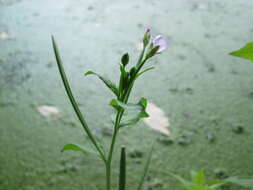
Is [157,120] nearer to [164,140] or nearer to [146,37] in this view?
[164,140]

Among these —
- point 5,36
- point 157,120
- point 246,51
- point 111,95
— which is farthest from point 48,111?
point 246,51

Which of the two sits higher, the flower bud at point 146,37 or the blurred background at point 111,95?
the flower bud at point 146,37

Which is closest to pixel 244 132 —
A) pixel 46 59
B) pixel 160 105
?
pixel 160 105

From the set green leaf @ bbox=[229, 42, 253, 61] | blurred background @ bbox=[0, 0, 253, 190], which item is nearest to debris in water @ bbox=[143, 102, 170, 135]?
blurred background @ bbox=[0, 0, 253, 190]

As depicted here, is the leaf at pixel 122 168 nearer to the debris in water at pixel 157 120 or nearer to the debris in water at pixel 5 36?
the debris in water at pixel 157 120

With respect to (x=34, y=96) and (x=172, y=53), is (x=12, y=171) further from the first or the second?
(x=172, y=53)

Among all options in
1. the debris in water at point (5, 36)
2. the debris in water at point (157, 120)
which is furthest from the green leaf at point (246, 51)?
the debris in water at point (5, 36)

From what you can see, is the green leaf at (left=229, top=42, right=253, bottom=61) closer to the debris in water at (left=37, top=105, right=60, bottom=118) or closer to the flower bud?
the flower bud
